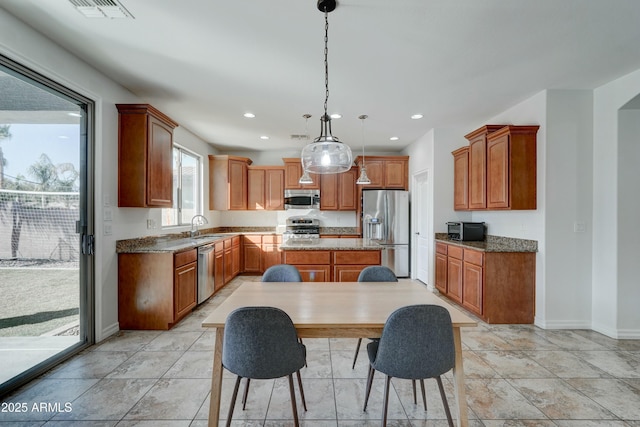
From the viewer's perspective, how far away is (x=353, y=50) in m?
2.29

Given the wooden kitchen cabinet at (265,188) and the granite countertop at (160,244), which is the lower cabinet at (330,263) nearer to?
the granite countertop at (160,244)

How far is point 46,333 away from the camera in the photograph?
2.43m

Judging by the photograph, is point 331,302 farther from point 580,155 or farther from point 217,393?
point 580,155

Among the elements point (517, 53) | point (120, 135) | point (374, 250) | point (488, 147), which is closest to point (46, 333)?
point (120, 135)

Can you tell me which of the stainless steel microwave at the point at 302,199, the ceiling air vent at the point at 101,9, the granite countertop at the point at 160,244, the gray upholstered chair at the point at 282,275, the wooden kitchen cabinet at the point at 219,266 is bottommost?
the wooden kitchen cabinet at the point at 219,266

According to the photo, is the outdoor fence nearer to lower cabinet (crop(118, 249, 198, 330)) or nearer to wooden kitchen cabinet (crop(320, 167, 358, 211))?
lower cabinet (crop(118, 249, 198, 330))

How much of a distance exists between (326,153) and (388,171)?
367cm

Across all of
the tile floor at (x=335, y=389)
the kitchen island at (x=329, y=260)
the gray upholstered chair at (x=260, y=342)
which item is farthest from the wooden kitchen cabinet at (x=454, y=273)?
the gray upholstered chair at (x=260, y=342)

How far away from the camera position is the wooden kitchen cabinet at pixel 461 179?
4.00m

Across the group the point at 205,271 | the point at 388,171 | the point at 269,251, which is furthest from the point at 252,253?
the point at 388,171

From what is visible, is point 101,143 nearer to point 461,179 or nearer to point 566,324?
point 461,179

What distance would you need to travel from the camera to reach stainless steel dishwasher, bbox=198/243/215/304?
3705 millimetres

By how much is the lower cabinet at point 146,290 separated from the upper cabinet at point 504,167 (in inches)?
150

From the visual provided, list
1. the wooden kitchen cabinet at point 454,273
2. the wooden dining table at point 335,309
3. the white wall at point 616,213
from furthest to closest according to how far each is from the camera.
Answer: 1. the wooden kitchen cabinet at point 454,273
2. the white wall at point 616,213
3. the wooden dining table at point 335,309
